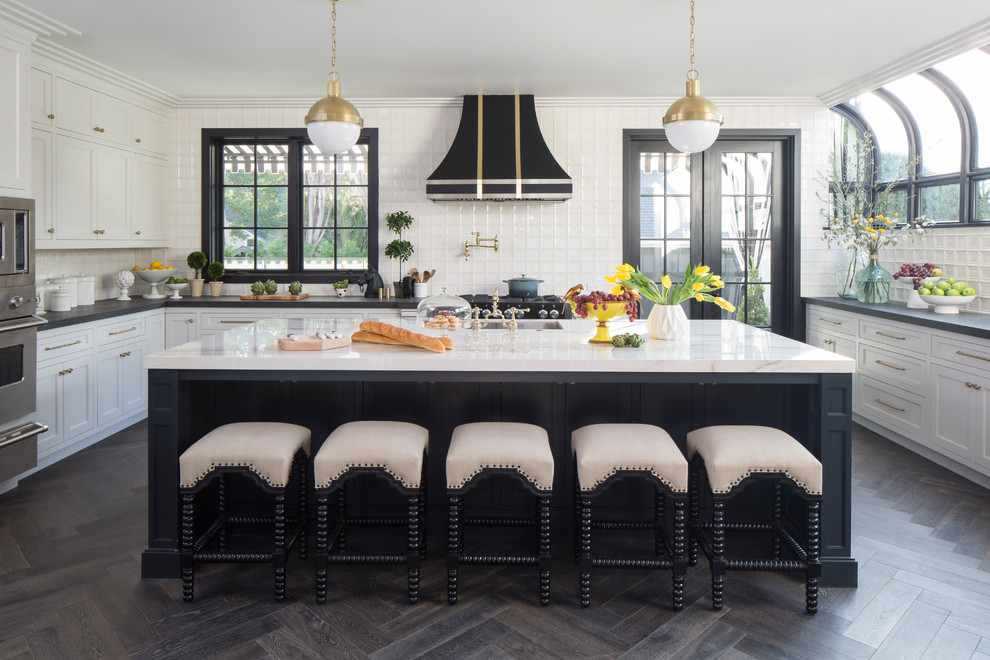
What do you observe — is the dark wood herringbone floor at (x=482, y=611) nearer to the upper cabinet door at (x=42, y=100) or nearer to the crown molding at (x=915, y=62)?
the upper cabinet door at (x=42, y=100)

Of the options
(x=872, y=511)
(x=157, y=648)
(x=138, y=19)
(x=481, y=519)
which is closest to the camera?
(x=157, y=648)

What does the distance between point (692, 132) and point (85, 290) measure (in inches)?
181

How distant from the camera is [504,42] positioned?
469 centimetres

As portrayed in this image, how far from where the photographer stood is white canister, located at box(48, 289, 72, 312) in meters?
4.93

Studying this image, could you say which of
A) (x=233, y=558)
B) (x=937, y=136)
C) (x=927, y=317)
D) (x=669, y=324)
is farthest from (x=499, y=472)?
(x=937, y=136)

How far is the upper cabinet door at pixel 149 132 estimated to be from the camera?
584 cm

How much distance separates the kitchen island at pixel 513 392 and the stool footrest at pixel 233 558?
25 cm

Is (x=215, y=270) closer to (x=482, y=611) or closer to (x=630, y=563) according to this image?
(x=482, y=611)

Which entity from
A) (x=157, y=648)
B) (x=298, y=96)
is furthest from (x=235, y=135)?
(x=157, y=648)

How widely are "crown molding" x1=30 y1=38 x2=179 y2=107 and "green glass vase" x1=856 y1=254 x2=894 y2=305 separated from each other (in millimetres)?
6051

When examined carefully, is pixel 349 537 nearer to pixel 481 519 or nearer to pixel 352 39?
pixel 481 519

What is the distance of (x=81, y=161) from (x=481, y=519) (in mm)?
4108

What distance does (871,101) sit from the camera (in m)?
6.18

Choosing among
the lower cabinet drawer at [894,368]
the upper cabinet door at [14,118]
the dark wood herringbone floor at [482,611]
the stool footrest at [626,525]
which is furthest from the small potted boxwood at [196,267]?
the lower cabinet drawer at [894,368]
